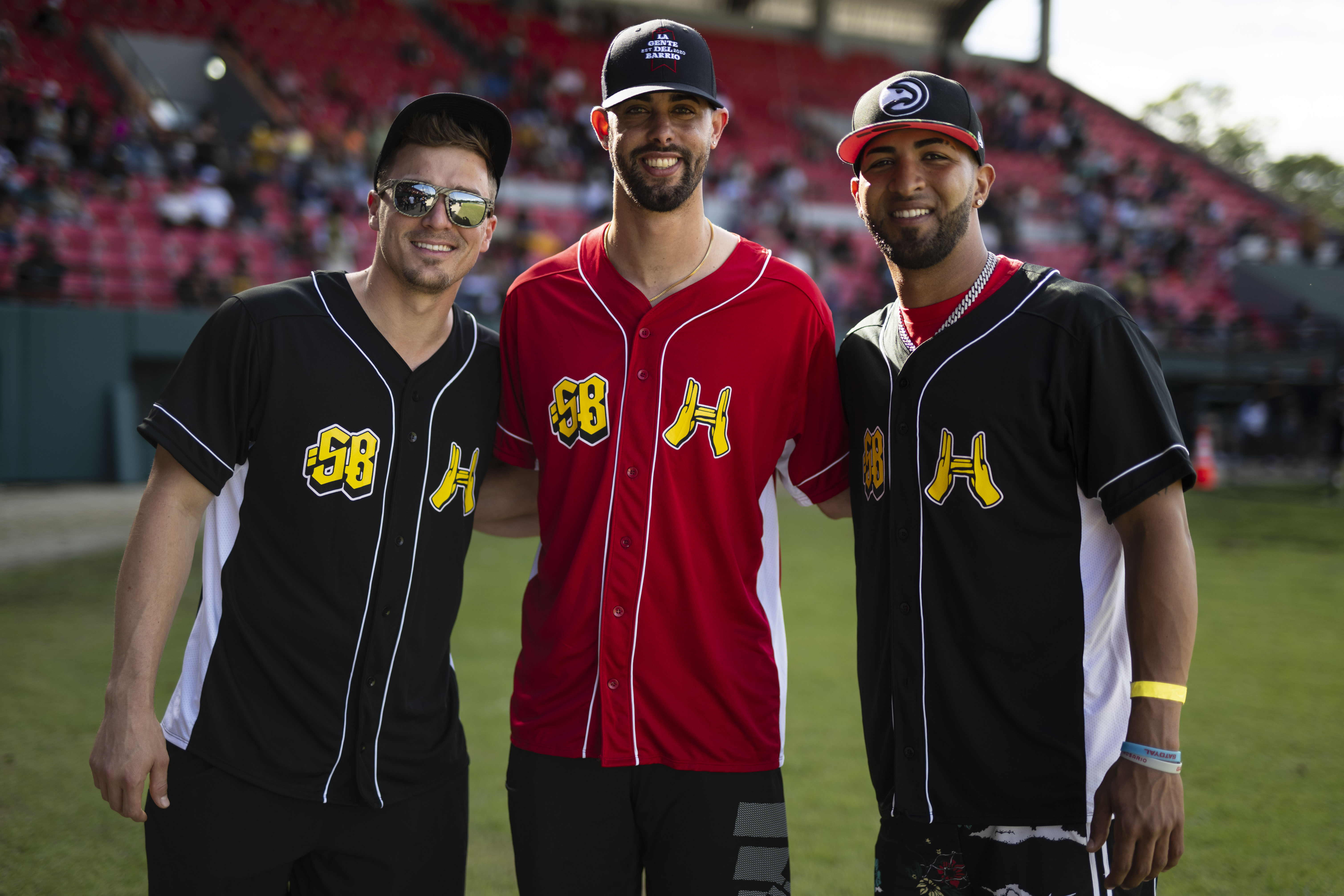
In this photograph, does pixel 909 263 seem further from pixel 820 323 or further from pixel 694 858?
pixel 694 858

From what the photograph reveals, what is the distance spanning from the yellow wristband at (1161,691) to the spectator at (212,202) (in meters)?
18.5

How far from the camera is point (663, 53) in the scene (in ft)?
8.74

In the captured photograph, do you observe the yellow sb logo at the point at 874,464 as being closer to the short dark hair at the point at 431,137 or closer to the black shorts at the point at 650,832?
the black shorts at the point at 650,832

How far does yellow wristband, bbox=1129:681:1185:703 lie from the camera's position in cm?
221

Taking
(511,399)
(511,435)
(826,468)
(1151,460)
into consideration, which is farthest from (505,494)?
(1151,460)

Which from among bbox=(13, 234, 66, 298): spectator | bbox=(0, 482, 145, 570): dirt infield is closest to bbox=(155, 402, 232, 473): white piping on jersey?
bbox=(0, 482, 145, 570): dirt infield

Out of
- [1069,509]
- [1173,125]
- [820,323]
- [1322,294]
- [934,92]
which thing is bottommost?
[1069,509]

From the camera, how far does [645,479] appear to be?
2648 mm

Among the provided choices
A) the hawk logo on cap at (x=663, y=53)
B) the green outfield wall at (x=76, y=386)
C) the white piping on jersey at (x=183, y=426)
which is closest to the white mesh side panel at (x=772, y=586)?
the hawk logo on cap at (x=663, y=53)

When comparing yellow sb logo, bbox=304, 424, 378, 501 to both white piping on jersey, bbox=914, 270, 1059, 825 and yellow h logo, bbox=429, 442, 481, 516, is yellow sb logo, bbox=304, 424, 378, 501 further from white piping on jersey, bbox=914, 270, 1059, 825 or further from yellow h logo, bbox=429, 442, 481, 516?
white piping on jersey, bbox=914, 270, 1059, 825

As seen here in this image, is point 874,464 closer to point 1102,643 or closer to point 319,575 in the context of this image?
point 1102,643

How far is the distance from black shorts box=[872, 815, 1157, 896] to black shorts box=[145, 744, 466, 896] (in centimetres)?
116

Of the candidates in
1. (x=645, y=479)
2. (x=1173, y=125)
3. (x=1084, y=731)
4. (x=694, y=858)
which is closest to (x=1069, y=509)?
(x=1084, y=731)

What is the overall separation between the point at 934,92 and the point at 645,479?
4.20ft
